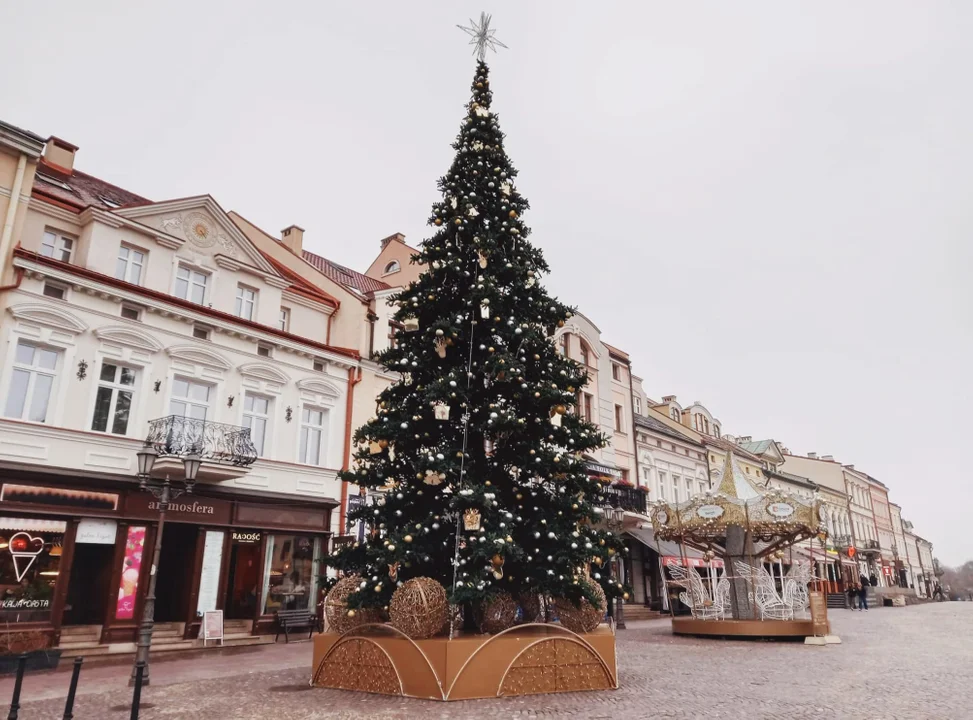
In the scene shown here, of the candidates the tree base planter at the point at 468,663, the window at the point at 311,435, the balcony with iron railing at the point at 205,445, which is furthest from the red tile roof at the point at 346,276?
the tree base planter at the point at 468,663

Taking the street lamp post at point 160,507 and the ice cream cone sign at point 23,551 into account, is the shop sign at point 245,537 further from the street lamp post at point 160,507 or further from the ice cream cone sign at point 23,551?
the street lamp post at point 160,507

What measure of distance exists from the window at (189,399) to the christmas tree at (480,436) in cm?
820

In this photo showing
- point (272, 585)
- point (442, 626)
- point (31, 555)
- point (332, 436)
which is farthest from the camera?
point (332, 436)

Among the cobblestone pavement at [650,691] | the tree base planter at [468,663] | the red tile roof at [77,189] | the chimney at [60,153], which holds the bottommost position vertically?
the cobblestone pavement at [650,691]

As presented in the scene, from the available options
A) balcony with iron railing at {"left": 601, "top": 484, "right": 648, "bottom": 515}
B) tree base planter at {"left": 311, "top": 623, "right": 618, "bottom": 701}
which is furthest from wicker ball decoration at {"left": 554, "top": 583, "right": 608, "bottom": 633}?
balcony with iron railing at {"left": 601, "top": 484, "right": 648, "bottom": 515}

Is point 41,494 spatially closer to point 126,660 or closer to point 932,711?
point 126,660

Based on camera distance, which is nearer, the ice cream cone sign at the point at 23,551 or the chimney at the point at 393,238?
the ice cream cone sign at the point at 23,551

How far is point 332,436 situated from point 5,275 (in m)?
9.16

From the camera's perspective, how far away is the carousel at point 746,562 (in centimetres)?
1752

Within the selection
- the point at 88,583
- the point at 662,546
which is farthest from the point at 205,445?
the point at 662,546

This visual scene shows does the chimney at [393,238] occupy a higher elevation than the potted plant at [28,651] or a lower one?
higher

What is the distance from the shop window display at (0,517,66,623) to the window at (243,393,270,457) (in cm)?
510

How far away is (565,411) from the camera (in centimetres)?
1080

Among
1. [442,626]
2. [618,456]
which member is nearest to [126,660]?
[442,626]
